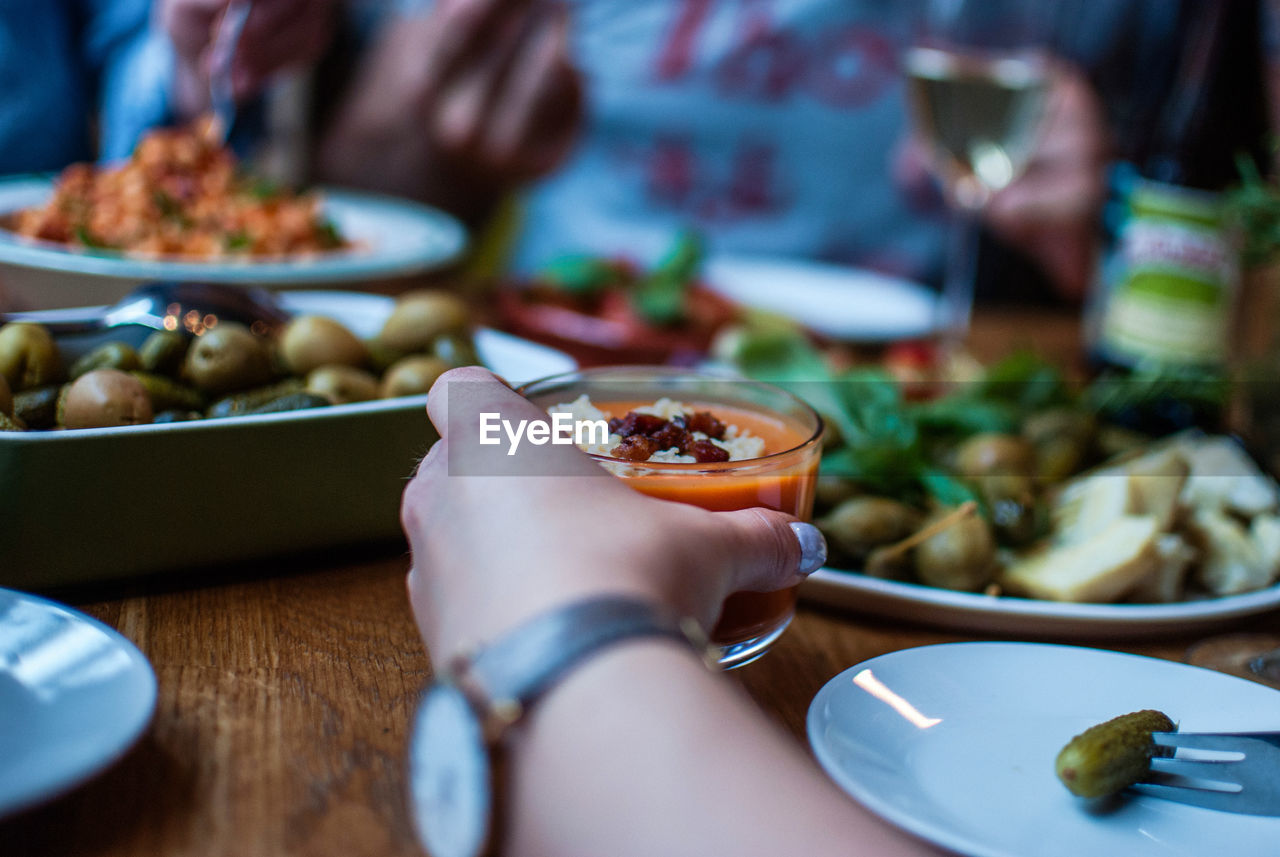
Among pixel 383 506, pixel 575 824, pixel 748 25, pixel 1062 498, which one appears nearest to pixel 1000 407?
pixel 1062 498

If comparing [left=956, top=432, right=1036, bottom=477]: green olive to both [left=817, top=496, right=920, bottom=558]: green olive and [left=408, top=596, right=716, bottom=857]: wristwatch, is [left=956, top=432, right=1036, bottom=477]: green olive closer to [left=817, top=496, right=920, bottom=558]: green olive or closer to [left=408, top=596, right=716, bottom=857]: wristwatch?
[left=817, top=496, right=920, bottom=558]: green olive

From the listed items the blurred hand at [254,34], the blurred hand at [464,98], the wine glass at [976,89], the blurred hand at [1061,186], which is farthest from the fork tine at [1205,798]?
the blurred hand at [464,98]

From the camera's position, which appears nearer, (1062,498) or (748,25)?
(1062,498)

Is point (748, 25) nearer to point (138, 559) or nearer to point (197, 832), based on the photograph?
point (138, 559)

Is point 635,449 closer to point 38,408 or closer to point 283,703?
point 283,703

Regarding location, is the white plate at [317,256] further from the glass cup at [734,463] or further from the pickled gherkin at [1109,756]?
the pickled gherkin at [1109,756]

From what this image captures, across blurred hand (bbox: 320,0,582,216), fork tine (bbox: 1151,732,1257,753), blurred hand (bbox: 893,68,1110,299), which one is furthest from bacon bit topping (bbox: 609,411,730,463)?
blurred hand (bbox: 320,0,582,216)
